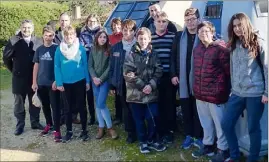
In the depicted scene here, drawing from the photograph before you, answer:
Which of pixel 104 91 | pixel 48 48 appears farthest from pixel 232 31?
pixel 48 48

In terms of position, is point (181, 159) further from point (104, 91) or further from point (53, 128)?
point (53, 128)

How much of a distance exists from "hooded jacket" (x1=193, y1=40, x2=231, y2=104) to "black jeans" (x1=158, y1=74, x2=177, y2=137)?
25.1 inches

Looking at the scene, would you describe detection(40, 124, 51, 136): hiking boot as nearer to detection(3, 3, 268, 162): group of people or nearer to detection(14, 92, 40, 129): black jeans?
detection(3, 3, 268, 162): group of people

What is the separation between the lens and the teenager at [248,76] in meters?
3.75

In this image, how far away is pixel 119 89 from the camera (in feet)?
16.2

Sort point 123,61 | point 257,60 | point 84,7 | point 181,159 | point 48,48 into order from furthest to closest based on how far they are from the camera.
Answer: point 84,7 < point 48,48 < point 123,61 < point 181,159 < point 257,60

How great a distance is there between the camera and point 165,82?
15.9 feet

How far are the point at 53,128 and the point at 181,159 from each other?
217cm

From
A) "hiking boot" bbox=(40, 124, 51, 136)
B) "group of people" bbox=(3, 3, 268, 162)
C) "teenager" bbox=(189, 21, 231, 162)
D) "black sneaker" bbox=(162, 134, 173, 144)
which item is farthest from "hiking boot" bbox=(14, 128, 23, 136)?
"teenager" bbox=(189, 21, 231, 162)

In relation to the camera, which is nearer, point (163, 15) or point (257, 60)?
point (257, 60)

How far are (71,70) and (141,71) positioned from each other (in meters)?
1.03

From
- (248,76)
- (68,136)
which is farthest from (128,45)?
(248,76)

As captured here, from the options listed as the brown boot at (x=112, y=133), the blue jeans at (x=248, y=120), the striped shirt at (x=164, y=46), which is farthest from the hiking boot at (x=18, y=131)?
the blue jeans at (x=248, y=120)

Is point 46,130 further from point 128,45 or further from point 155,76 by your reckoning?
point 155,76
